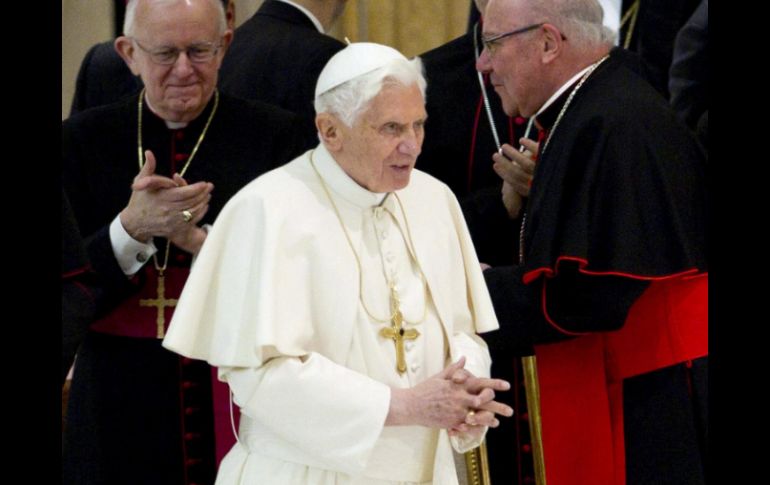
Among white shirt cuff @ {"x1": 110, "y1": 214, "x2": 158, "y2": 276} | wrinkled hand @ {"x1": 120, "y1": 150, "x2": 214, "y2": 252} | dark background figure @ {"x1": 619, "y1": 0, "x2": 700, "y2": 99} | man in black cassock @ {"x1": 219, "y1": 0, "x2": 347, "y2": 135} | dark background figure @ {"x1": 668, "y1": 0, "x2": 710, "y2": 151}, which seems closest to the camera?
wrinkled hand @ {"x1": 120, "y1": 150, "x2": 214, "y2": 252}

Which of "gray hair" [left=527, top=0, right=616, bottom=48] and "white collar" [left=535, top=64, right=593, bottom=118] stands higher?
"gray hair" [left=527, top=0, right=616, bottom=48]

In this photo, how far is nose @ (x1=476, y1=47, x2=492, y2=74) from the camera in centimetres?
431

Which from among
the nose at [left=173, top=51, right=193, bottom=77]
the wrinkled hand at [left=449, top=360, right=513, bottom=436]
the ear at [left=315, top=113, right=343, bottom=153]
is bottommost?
the wrinkled hand at [left=449, top=360, right=513, bottom=436]

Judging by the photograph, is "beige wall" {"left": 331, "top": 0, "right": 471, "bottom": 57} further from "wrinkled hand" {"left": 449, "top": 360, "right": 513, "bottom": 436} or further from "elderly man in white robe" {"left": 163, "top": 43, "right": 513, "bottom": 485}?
"wrinkled hand" {"left": 449, "top": 360, "right": 513, "bottom": 436}

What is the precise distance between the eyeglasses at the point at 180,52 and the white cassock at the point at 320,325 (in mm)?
713

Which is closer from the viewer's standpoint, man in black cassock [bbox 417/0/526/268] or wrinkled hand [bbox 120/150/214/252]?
wrinkled hand [bbox 120/150/214/252]

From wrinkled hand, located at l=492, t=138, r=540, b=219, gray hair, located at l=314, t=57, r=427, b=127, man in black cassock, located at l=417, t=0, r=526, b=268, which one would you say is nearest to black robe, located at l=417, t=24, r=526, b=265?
man in black cassock, located at l=417, t=0, r=526, b=268

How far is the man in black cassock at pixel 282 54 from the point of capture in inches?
183

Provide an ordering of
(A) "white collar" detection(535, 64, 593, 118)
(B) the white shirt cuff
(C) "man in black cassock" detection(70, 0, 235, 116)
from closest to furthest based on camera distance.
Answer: (B) the white shirt cuff
(A) "white collar" detection(535, 64, 593, 118)
(C) "man in black cassock" detection(70, 0, 235, 116)

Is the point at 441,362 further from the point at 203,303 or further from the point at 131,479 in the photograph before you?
the point at 131,479

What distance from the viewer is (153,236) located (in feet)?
13.2

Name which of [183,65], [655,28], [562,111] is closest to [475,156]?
[562,111]

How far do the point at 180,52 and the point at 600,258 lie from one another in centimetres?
132

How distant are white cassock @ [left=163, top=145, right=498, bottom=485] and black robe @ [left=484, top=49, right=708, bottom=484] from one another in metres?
0.55
